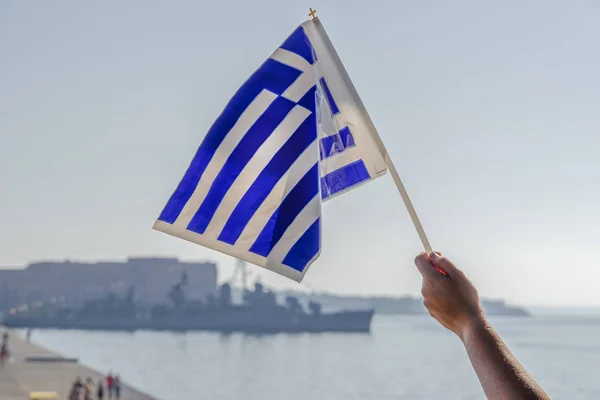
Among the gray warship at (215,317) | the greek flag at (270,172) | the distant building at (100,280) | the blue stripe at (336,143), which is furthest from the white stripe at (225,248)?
the distant building at (100,280)

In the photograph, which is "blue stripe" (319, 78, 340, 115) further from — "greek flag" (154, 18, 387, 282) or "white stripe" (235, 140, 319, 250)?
"white stripe" (235, 140, 319, 250)

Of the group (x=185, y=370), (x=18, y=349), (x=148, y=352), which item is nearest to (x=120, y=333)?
(x=148, y=352)

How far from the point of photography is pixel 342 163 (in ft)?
7.57

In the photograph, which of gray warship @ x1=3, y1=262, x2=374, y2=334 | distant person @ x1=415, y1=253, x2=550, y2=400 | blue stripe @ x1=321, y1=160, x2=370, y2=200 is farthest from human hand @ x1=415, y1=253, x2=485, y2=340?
gray warship @ x1=3, y1=262, x2=374, y2=334

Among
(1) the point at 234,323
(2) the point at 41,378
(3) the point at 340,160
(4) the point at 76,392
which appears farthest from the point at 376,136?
(1) the point at 234,323

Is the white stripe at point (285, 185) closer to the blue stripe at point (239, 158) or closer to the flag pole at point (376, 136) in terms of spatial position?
the blue stripe at point (239, 158)

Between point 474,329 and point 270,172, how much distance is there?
152 cm

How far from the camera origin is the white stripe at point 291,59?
2.36m

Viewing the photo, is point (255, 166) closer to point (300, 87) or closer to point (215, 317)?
point (300, 87)

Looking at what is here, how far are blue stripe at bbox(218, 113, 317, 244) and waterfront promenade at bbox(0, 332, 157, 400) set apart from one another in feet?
54.0

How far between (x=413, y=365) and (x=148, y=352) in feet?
74.3

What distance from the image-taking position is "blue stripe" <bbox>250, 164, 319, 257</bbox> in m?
2.40

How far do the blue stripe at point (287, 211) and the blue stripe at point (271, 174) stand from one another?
0.20 feet

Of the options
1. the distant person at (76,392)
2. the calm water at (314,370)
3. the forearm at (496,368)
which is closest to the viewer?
the forearm at (496,368)
